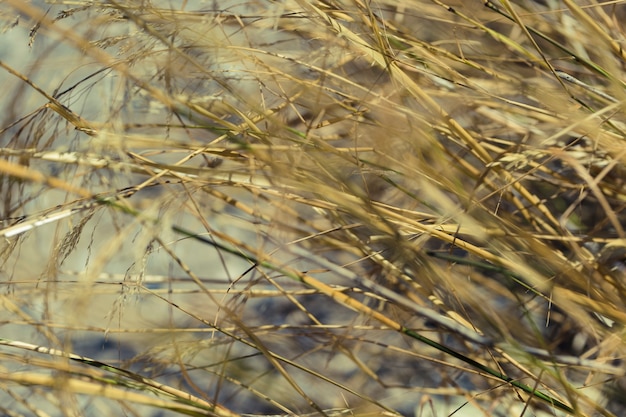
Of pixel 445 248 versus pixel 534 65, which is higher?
pixel 534 65

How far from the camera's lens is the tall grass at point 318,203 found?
0.60 meters

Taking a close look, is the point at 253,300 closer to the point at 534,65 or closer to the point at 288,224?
the point at 288,224

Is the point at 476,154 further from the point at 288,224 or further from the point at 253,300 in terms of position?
the point at 253,300

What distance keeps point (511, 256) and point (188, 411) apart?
0.31 meters

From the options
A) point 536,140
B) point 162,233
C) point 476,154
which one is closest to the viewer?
point 162,233

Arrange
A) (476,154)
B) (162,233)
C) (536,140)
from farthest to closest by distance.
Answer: (536,140)
(476,154)
(162,233)

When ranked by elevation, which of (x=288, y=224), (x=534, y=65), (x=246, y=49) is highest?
(x=246, y=49)

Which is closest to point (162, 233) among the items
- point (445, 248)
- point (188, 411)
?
point (188, 411)

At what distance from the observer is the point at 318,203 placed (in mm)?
668

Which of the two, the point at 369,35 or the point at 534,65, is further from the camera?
the point at 534,65

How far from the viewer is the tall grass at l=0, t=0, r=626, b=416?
603 millimetres

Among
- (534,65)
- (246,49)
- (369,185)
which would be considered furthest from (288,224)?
(534,65)

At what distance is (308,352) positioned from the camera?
0.80 metres

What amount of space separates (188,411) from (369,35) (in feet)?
1.22
